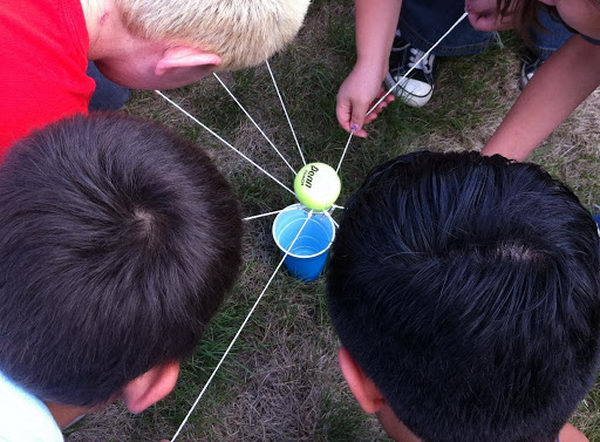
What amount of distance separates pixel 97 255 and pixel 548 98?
0.97m

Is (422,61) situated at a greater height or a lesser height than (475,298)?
lesser

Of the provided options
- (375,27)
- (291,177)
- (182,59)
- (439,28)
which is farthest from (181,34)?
(439,28)

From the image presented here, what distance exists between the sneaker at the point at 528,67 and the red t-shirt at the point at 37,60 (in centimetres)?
125

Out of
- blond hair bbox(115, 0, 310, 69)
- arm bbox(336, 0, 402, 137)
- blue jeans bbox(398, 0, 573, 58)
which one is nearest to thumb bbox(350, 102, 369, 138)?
arm bbox(336, 0, 402, 137)

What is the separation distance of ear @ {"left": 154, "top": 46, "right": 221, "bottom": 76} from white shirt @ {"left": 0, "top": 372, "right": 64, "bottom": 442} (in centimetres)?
53

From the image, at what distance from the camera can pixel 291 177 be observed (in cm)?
147

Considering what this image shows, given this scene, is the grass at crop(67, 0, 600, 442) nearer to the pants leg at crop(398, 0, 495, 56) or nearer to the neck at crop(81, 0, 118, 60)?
the pants leg at crop(398, 0, 495, 56)

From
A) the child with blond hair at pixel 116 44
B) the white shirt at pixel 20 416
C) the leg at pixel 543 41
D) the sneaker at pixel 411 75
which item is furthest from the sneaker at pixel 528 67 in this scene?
the white shirt at pixel 20 416

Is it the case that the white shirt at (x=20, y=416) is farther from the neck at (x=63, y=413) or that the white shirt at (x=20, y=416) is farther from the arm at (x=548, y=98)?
the arm at (x=548, y=98)

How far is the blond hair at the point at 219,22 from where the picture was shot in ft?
2.97

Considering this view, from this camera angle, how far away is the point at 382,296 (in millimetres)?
652

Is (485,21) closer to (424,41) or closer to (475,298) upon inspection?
(424,41)

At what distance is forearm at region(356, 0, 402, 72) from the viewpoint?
123 centimetres

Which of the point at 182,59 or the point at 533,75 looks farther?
the point at 533,75
